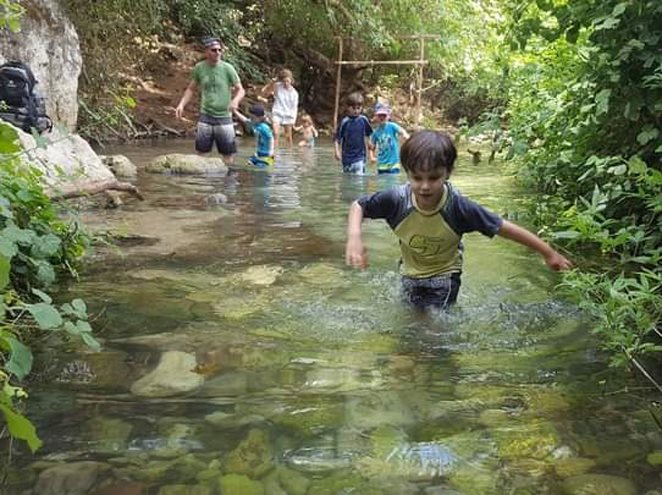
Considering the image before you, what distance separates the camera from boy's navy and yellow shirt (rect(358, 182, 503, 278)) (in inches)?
152

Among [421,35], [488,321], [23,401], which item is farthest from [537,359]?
[421,35]

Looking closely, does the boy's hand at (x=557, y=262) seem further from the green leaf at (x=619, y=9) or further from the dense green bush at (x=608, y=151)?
the green leaf at (x=619, y=9)

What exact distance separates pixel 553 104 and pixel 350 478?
4.94 metres

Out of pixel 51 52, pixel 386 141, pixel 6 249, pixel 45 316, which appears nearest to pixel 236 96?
pixel 386 141

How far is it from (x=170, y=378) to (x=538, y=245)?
5.73 feet

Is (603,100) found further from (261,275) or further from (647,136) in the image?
(261,275)

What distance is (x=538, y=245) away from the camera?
11.5ft

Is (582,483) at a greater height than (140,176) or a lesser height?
greater

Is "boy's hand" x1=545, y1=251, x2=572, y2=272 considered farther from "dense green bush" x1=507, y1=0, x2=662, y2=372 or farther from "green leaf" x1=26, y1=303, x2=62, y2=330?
"green leaf" x1=26, y1=303, x2=62, y2=330

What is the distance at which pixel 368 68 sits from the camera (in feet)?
75.4

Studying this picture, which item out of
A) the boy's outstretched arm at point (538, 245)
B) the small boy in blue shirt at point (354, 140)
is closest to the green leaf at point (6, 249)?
the boy's outstretched arm at point (538, 245)

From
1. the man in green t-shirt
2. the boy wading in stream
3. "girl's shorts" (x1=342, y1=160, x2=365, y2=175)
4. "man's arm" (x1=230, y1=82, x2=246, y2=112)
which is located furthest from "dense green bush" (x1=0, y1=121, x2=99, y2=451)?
"girl's shorts" (x1=342, y1=160, x2=365, y2=175)

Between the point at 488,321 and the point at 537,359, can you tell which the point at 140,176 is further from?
the point at 537,359

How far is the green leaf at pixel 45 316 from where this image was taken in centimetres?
206
